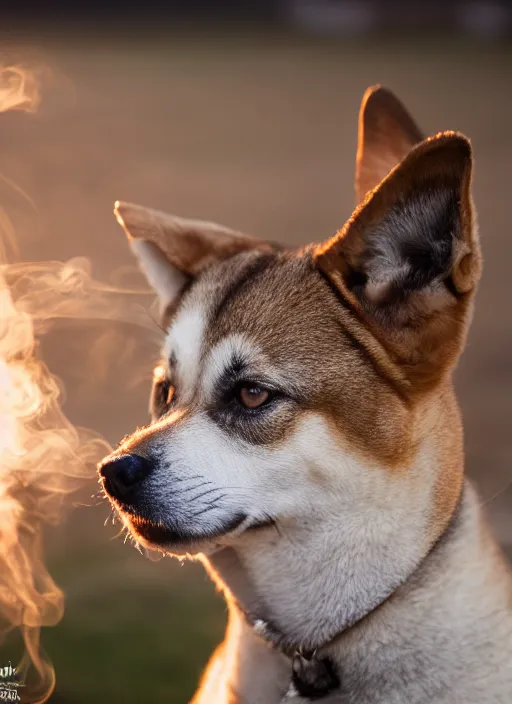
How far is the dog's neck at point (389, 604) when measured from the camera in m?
1.68

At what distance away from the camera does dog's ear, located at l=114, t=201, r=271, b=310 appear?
2135 mm

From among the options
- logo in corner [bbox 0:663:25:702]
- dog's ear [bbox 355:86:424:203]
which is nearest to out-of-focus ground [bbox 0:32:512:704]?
logo in corner [bbox 0:663:25:702]

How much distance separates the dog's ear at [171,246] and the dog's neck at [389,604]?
738 mm

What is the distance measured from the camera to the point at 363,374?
1.74 meters

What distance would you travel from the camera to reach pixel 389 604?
5.56 ft

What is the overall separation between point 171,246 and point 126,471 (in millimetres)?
691

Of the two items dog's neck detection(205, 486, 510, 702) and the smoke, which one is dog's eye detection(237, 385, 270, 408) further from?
the smoke

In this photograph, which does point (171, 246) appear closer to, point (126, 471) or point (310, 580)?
point (126, 471)

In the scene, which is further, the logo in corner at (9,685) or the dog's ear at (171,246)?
the logo in corner at (9,685)

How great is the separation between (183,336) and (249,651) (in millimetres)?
696

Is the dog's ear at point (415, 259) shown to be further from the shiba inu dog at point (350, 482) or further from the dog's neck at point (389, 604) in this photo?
the dog's neck at point (389, 604)

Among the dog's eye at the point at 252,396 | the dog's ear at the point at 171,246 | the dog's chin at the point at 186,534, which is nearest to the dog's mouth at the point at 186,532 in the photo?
the dog's chin at the point at 186,534

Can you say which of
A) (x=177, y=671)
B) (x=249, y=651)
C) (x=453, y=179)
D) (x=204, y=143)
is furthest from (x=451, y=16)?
(x=177, y=671)

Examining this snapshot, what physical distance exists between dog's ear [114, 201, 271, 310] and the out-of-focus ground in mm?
744
